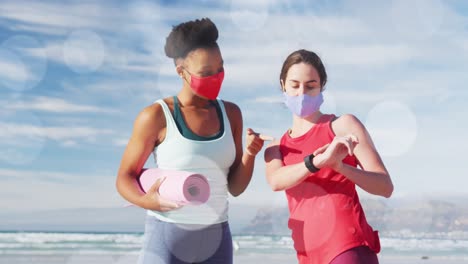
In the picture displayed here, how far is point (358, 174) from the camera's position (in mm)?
3439

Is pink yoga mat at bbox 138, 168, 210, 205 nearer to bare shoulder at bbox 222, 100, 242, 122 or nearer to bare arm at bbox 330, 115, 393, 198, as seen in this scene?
bare shoulder at bbox 222, 100, 242, 122

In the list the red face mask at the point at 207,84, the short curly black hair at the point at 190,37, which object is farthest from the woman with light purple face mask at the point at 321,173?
the short curly black hair at the point at 190,37

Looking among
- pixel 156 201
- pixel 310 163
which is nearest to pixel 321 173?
pixel 310 163

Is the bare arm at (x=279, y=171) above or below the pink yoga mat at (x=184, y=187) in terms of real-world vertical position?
above

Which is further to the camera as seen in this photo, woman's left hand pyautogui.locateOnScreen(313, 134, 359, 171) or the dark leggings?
the dark leggings

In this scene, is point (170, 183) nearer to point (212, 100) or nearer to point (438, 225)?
point (212, 100)

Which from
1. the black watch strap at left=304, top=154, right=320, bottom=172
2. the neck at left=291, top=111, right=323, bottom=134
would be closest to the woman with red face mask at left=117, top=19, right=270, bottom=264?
the neck at left=291, top=111, right=323, bottom=134

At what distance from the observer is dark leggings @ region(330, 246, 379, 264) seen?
11.4 feet

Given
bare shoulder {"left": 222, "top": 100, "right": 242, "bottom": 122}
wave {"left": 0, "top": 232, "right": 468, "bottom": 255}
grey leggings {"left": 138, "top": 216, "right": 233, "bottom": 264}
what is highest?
bare shoulder {"left": 222, "top": 100, "right": 242, "bottom": 122}

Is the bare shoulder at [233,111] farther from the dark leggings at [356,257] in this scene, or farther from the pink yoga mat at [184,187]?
the dark leggings at [356,257]

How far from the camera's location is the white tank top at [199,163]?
3938 mm

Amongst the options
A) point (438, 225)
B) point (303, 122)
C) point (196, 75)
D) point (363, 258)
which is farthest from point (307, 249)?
point (438, 225)

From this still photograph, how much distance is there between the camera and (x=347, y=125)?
11.9ft

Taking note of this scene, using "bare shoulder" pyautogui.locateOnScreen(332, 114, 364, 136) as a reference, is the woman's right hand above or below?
below
